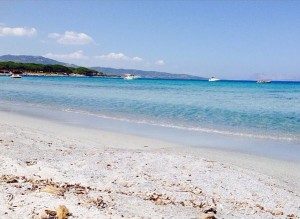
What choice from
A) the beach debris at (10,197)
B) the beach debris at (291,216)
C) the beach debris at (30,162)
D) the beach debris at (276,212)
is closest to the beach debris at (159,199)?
the beach debris at (276,212)

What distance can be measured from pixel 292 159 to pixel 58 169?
23.5 feet

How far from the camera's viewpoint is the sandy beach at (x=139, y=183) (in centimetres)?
607

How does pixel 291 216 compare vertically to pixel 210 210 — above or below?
below

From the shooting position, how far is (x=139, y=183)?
770cm

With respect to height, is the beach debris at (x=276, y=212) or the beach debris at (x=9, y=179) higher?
the beach debris at (x=9, y=179)

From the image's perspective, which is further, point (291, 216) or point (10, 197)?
point (291, 216)

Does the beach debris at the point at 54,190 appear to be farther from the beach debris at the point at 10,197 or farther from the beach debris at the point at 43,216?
the beach debris at the point at 43,216

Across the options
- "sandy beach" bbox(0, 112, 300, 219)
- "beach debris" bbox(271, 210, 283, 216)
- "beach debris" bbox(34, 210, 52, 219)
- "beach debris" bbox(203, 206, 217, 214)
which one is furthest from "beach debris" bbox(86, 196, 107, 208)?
"beach debris" bbox(271, 210, 283, 216)

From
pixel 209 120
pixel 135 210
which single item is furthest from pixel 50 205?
pixel 209 120

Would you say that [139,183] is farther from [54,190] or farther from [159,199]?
[54,190]

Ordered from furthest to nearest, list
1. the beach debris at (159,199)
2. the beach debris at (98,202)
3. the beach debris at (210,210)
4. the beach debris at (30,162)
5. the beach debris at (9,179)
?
1. the beach debris at (30,162)
2. the beach debris at (9,179)
3. the beach debris at (159,199)
4. the beach debris at (210,210)
5. the beach debris at (98,202)

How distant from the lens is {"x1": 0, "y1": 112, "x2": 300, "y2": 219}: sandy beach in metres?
6.07

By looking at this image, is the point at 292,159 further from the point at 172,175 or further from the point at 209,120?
the point at 209,120

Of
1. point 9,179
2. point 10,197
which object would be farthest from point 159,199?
point 9,179
